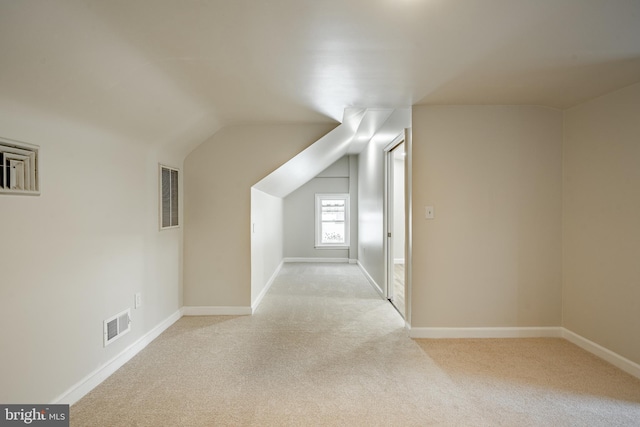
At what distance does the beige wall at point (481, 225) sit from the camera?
320 cm

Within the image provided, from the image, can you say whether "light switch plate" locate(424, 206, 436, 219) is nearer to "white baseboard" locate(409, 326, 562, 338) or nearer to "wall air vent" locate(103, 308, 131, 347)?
"white baseboard" locate(409, 326, 562, 338)

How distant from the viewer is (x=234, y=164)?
3.88 m

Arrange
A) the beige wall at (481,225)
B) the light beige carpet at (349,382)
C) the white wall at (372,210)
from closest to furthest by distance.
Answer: the light beige carpet at (349,382)
the beige wall at (481,225)
the white wall at (372,210)

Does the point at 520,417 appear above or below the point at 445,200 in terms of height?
below

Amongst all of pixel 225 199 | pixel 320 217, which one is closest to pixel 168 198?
pixel 225 199

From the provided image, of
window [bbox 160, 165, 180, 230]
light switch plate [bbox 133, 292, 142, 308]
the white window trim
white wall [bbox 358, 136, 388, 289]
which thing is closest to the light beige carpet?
light switch plate [bbox 133, 292, 142, 308]

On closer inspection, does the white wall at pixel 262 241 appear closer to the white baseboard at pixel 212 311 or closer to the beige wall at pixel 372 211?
the white baseboard at pixel 212 311

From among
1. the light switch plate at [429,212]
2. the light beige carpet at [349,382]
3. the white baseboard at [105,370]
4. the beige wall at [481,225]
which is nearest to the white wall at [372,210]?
the beige wall at [481,225]

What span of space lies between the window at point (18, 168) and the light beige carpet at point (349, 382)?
1.37 m

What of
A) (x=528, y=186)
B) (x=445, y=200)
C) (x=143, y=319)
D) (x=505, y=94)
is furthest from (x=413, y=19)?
(x=143, y=319)

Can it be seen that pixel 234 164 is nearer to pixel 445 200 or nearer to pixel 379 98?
pixel 379 98

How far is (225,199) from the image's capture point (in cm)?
388

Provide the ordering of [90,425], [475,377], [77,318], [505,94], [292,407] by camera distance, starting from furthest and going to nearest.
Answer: [505,94] < [475,377] < [77,318] < [292,407] < [90,425]

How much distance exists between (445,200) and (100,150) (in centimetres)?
296
